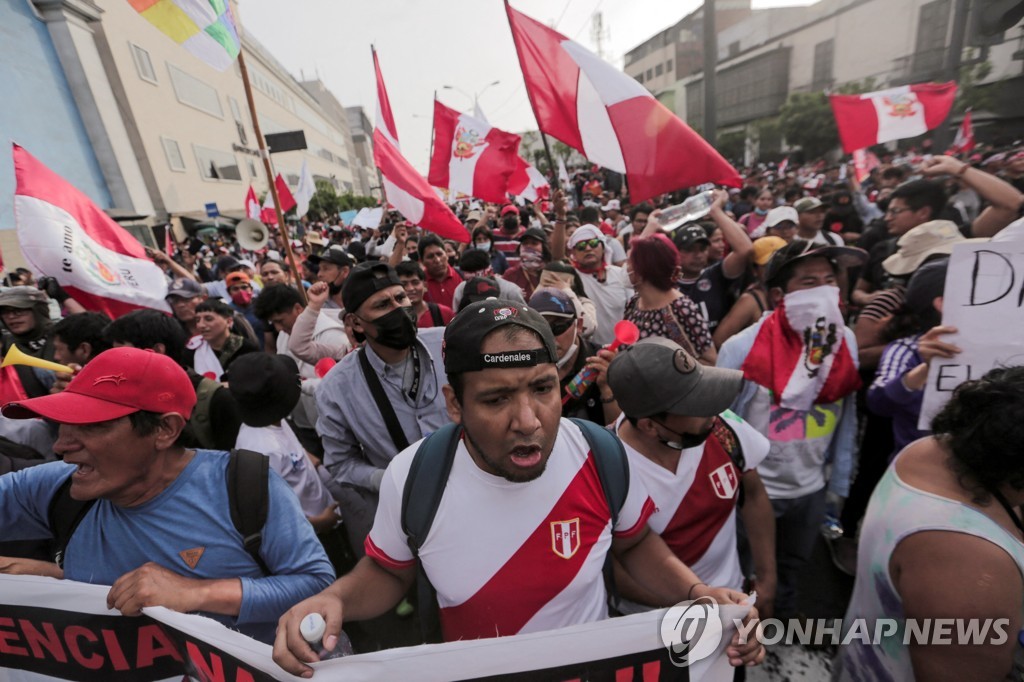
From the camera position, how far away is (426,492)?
139 centimetres

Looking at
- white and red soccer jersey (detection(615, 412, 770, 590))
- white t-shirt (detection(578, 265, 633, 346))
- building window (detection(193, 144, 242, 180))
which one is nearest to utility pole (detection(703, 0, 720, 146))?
white t-shirt (detection(578, 265, 633, 346))

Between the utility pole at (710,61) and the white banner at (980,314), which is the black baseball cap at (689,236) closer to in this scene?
the white banner at (980,314)

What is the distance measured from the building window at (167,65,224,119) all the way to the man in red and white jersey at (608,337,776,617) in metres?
34.8

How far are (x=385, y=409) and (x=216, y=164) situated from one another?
35.4 metres

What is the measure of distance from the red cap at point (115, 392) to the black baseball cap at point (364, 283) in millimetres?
974

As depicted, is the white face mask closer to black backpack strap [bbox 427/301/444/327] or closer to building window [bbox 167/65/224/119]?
black backpack strap [bbox 427/301/444/327]

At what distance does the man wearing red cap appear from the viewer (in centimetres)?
139

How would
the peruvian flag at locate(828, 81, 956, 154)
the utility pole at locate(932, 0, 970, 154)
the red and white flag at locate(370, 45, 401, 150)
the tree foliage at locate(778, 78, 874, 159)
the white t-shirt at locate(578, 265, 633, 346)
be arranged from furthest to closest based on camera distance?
the tree foliage at locate(778, 78, 874, 159) → the utility pole at locate(932, 0, 970, 154) → the peruvian flag at locate(828, 81, 956, 154) → the red and white flag at locate(370, 45, 401, 150) → the white t-shirt at locate(578, 265, 633, 346)

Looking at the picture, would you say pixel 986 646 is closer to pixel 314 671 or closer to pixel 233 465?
pixel 314 671

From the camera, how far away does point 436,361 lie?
2.55 meters

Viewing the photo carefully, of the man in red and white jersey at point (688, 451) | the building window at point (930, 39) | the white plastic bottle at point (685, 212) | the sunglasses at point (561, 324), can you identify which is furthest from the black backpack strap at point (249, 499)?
the building window at point (930, 39)

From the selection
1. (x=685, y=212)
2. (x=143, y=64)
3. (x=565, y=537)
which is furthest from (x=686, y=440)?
(x=143, y=64)

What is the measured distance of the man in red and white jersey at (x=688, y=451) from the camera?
1.71 meters

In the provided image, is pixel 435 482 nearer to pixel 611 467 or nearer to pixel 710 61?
pixel 611 467
